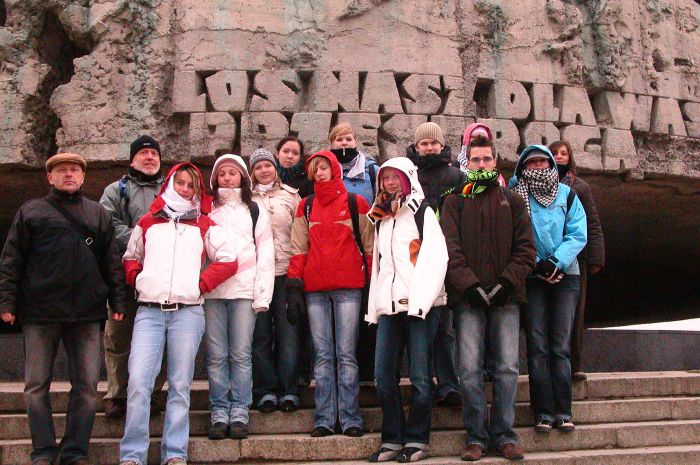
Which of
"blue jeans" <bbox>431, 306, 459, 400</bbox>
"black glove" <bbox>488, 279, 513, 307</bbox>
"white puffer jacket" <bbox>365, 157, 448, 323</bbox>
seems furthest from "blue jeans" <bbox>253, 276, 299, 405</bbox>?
"black glove" <bbox>488, 279, 513, 307</bbox>

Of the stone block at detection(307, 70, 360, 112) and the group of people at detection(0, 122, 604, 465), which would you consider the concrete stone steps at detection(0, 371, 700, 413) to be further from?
the stone block at detection(307, 70, 360, 112)

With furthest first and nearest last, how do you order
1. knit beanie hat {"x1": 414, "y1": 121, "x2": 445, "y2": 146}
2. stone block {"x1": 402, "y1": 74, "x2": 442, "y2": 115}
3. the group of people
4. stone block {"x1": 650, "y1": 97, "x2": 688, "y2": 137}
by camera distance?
1. stone block {"x1": 650, "y1": 97, "x2": 688, "y2": 137}
2. stone block {"x1": 402, "y1": 74, "x2": 442, "y2": 115}
3. knit beanie hat {"x1": 414, "y1": 121, "x2": 445, "y2": 146}
4. the group of people

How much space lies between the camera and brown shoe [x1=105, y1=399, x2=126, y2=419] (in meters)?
5.76

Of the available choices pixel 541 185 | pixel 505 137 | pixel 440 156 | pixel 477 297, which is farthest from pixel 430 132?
pixel 505 137

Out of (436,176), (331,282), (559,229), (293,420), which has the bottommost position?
(293,420)

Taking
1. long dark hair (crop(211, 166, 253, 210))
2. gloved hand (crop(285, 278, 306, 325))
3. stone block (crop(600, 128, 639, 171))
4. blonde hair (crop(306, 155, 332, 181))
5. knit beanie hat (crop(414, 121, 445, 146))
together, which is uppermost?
stone block (crop(600, 128, 639, 171))

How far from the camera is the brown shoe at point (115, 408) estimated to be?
5.76 m

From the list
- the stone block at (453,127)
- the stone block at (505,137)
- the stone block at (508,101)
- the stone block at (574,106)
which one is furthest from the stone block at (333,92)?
the stone block at (574,106)

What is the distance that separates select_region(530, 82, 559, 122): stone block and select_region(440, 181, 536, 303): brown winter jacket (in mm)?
3293

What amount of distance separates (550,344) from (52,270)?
338 cm

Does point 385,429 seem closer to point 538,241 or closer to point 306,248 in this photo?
point 306,248

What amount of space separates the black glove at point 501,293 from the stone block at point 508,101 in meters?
3.62

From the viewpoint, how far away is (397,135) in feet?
27.1

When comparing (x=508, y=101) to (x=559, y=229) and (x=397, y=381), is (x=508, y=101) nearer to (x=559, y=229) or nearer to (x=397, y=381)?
(x=559, y=229)
